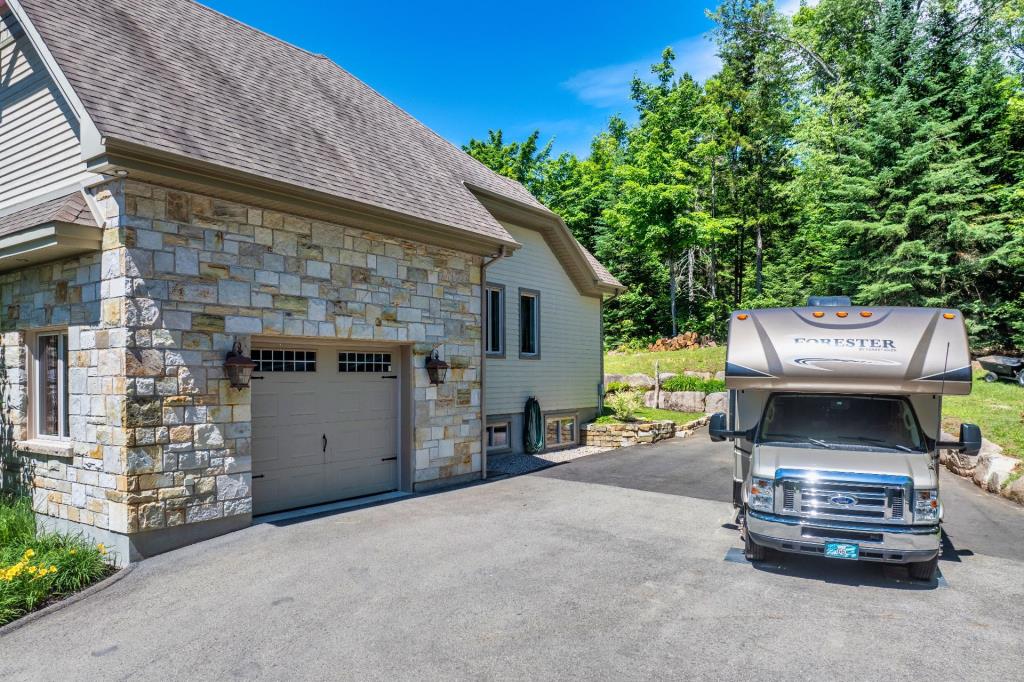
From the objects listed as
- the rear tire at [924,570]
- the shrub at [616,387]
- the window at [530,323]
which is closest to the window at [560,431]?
the window at [530,323]

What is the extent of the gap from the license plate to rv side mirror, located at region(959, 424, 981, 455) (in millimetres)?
1924

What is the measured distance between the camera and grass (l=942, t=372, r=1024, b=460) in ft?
41.7

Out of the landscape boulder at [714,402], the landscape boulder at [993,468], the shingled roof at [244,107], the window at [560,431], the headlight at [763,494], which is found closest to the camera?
the headlight at [763,494]

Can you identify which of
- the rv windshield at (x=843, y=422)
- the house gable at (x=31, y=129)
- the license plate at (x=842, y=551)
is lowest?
the license plate at (x=842, y=551)

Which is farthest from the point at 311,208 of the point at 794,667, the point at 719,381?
the point at 719,381

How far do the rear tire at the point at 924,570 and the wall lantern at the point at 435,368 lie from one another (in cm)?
782

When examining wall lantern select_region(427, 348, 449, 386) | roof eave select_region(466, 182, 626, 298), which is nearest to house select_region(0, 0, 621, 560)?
wall lantern select_region(427, 348, 449, 386)

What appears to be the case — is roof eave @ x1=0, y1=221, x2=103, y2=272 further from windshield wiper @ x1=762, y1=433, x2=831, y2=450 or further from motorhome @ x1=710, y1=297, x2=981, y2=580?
windshield wiper @ x1=762, y1=433, x2=831, y2=450

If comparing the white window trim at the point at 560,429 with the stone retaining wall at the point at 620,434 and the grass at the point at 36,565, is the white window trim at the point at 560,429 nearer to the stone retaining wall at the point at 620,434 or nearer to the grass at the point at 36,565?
the stone retaining wall at the point at 620,434

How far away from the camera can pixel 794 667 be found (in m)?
4.84

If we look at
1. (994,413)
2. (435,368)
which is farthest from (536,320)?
(994,413)

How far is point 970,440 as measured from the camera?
7.07 metres

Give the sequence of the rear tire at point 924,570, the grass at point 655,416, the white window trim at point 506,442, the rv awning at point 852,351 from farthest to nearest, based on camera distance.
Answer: the grass at point 655,416 → the white window trim at point 506,442 → the rv awning at point 852,351 → the rear tire at point 924,570

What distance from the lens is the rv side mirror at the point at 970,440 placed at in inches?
275
